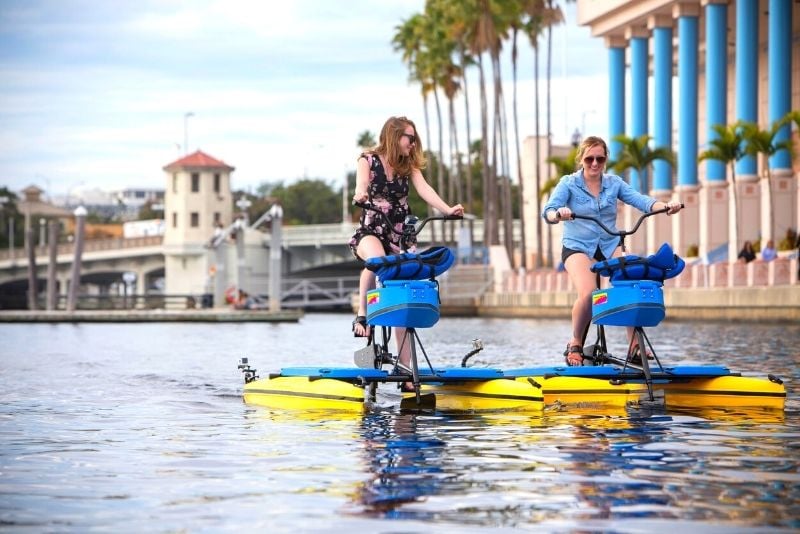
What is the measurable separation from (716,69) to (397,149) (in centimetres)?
4922

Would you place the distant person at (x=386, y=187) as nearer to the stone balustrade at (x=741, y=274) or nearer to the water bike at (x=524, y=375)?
the water bike at (x=524, y=375)

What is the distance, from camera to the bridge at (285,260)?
102 metres

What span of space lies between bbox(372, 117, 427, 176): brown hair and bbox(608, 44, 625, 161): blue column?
63420mm

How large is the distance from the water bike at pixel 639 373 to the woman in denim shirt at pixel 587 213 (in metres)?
0.13

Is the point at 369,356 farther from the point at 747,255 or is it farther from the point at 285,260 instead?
the point at 285,260

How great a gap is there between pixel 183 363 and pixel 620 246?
9.52 metres

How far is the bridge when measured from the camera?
101875 millimetres

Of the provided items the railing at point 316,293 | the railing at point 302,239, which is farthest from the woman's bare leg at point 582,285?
the railing at point 302,239

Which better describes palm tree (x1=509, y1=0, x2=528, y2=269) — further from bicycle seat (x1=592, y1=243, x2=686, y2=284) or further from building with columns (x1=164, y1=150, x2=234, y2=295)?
bicycle seat (x1=592, y1=243, x2=686, y2=284)

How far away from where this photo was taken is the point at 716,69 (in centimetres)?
5972

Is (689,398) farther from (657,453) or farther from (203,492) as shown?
(203,492)

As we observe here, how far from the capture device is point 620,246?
41.2 feet

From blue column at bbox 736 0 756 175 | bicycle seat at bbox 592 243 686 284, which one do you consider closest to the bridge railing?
blue column at bbox 736 0 756 175

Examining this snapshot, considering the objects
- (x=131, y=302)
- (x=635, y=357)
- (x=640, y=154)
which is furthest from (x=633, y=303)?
(x=131, y=302)
